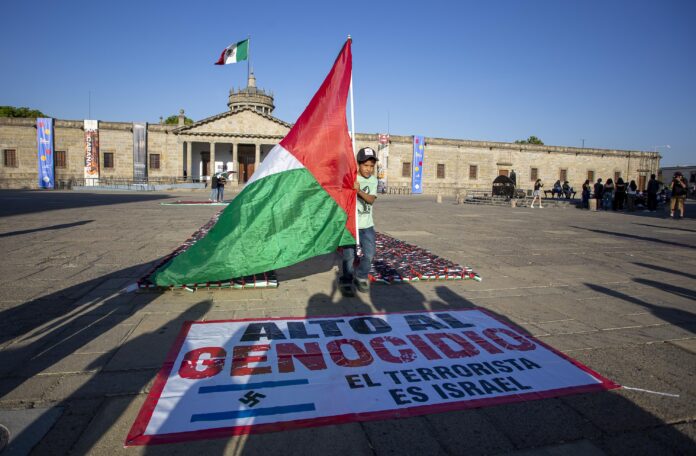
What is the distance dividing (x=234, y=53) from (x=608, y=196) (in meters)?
20.9

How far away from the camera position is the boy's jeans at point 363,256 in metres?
4.60

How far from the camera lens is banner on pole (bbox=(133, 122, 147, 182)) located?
3756 centimetres

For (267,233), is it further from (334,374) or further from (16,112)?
(16,112)

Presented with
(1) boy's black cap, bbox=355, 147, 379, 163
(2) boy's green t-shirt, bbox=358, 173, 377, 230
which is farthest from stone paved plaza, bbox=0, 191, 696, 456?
(1) boy's black cap, bbox=355, 147, 379, 163

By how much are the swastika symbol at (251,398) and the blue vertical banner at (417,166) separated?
139ft

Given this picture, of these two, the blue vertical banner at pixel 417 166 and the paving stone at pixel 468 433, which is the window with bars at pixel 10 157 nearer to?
the blue vertical banner at pixel 417 166

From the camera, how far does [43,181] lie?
35.7 metres

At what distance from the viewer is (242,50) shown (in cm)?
2184

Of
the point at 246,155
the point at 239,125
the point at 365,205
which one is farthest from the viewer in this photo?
the point at 246,155

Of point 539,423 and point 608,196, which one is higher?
point 608,196

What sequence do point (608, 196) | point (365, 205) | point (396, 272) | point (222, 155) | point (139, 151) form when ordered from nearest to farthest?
point (365, 205) < point (396, 272) < point (608, 196) < point (139, 151) < point (222, 155)

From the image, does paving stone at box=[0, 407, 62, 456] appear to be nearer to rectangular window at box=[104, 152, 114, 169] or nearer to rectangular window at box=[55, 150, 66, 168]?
rectangular window at box=[104, 152, 114, 169]

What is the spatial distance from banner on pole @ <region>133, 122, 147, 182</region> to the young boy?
1492 inches

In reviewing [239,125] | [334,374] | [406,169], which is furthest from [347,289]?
Result: [406,169]
